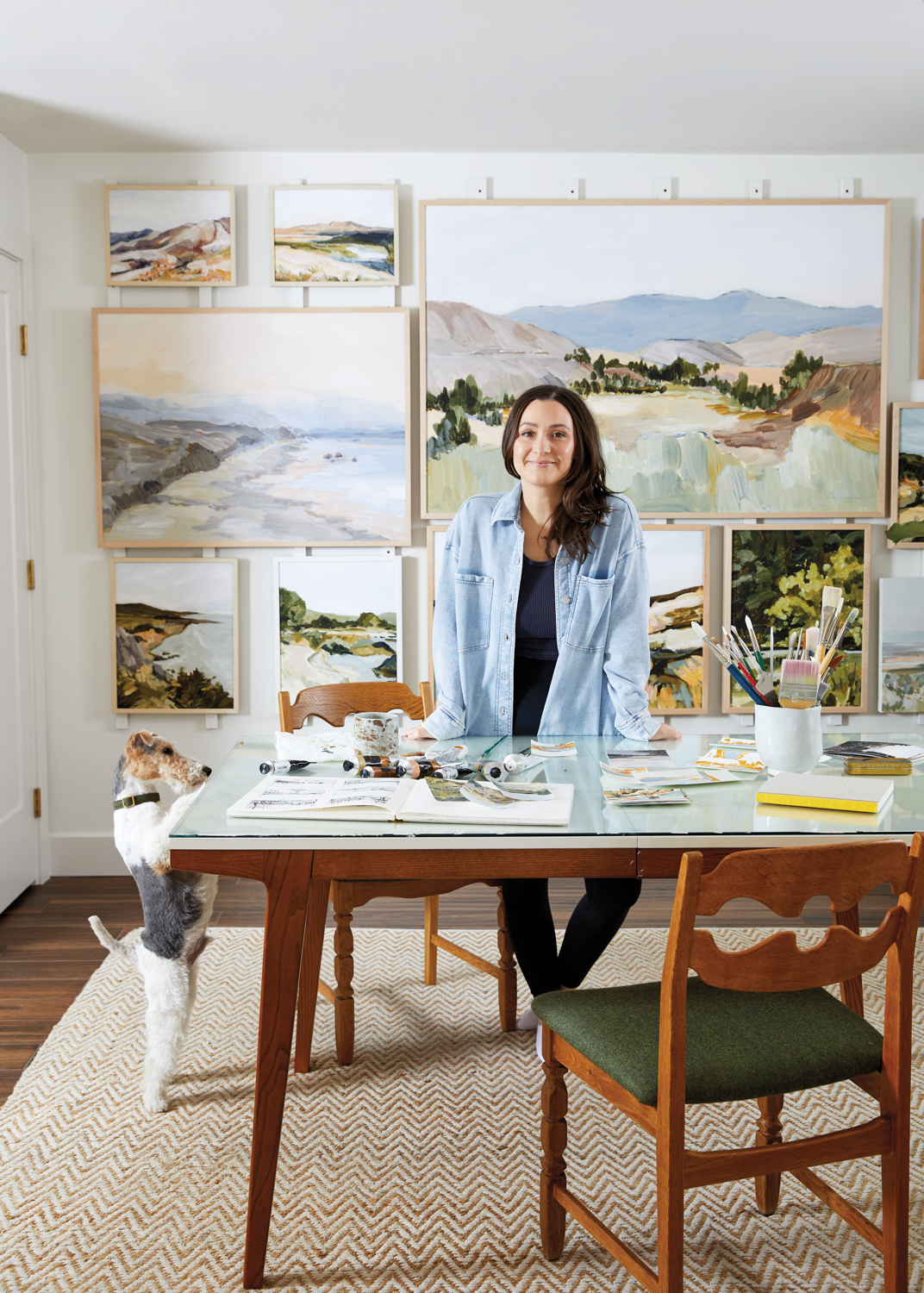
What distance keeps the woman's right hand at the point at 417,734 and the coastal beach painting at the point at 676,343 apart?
154 cm

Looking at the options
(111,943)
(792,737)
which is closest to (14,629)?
(111,943)

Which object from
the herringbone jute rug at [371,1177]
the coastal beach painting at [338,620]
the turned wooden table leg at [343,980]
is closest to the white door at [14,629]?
the coastal beach painting at [338,620]

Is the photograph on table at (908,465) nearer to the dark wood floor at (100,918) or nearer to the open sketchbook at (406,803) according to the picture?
the dark wood floor at (100,918)

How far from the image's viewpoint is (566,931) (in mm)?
1978

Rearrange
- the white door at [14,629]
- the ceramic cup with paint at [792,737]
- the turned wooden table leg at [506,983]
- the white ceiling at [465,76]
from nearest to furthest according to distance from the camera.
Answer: the ceramic cup with paint at [792,737], the turned wooden table leg at [506,983], the white ceiling at [465,76], the white door at [14,629]

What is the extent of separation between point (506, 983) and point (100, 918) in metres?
1.48

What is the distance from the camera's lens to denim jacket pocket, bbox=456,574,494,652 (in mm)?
2240

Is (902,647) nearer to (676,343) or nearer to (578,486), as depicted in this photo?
(676,343)

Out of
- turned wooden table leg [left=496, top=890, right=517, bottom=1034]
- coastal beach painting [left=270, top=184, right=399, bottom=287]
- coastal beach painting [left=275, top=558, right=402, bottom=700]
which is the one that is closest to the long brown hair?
turned wooden table leg [left=496, top=890, right=517, bottom=1034]

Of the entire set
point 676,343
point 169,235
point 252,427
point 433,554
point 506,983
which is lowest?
point 506,983

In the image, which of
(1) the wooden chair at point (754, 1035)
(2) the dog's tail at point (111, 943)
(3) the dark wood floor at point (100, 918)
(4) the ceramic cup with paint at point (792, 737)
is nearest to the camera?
(1) the wooden chair at point (754, 1035)

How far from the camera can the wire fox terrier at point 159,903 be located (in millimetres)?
2002

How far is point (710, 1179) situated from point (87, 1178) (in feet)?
3.97

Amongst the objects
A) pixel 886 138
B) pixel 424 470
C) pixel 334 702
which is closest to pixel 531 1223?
pixel 334 702
